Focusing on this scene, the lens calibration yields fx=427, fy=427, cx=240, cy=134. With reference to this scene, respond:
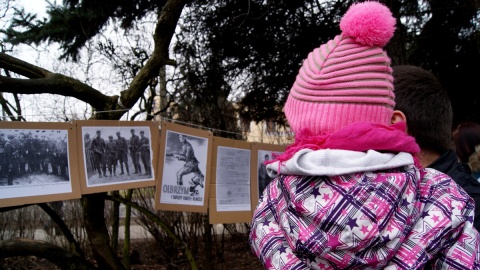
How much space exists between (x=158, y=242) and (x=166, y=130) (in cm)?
389

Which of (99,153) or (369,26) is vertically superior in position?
(369,26)

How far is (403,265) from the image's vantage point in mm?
917

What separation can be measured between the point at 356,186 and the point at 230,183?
255 centimetres

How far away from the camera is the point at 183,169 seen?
10.2 ft

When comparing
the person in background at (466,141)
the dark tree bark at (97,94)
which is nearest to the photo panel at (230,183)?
the dark tree bark at (97,94)

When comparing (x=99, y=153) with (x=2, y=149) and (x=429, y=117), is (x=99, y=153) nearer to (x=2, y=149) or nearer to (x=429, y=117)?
(x=2, y=149)

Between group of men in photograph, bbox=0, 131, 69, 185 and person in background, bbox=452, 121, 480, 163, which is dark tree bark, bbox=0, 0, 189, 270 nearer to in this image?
group of men in photograph, bbox=0, 131, 69, 185

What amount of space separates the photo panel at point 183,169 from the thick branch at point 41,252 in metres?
0.92

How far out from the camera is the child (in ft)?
3.01

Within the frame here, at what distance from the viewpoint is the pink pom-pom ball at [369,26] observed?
3.57ft

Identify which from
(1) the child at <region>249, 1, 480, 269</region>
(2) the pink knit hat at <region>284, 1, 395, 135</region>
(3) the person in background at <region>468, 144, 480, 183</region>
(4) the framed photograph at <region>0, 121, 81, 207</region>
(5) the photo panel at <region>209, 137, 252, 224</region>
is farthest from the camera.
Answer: (5) the photo panel at <region>209, 137, 252, 224</region>

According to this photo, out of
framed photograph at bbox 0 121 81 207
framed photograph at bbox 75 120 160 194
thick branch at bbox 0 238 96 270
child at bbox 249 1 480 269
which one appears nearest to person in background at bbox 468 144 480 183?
child at bbox 249 1 480 269

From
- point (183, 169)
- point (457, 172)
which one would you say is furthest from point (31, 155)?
Result: point (457, 172)

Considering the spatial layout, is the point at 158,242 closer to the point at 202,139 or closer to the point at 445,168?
the point at 202,139
